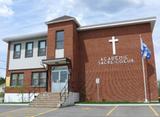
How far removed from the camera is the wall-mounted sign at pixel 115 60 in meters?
22.8

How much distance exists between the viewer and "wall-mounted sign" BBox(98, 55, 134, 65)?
22752mm

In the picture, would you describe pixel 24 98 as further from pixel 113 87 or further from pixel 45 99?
pixel 113 87

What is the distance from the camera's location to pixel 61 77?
2370 centimetres

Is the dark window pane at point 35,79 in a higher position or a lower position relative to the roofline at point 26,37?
lower

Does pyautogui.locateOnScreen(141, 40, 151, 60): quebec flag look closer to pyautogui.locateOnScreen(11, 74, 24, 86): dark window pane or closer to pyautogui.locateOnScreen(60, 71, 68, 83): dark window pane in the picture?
pyautogui.locateOnScreen(60, 71, 68, 83): dark window pane

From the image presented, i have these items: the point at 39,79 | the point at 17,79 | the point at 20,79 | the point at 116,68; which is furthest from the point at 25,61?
the point at 116,68

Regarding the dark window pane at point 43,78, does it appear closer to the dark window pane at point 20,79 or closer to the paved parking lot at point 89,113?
the dark window pane at point 20,79

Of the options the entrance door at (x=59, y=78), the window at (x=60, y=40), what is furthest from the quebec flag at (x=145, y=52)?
the window at (x=60, y=40)

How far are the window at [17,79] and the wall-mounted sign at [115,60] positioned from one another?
10.1m

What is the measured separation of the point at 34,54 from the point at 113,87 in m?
10.5

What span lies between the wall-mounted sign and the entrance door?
12.9 feet

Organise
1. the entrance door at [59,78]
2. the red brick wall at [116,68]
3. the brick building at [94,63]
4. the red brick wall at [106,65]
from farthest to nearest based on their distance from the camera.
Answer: the entrance door at [59,78], the brick building at [94,63], the red brick wall at [106,65], the red brick wall at [116,68]

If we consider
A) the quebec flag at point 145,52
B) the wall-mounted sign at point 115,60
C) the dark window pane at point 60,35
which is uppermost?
the dark window pane at point 60,35

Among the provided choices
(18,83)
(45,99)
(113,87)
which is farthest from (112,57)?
(18,83)
